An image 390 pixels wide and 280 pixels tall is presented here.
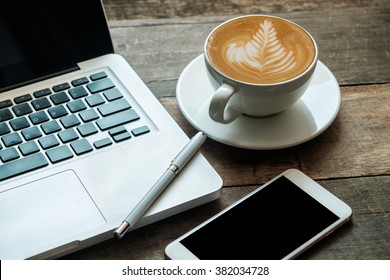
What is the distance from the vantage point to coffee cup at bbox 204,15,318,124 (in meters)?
0.68

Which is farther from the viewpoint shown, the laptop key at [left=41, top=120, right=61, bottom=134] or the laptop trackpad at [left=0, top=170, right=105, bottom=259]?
the laptop key at [left=41, top=120, right=61, bottom=134]

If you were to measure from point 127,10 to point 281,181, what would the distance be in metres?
0.44

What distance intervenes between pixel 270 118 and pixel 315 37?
0.73ft

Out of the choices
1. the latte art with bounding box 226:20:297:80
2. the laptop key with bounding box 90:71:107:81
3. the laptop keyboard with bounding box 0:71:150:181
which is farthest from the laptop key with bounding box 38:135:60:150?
the latte art with bounding box 226:20:297:80

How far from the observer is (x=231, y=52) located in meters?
0.73

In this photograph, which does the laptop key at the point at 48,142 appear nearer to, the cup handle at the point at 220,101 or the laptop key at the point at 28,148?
the laptop key at the point at 28,148

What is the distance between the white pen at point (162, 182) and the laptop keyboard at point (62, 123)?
6 cm

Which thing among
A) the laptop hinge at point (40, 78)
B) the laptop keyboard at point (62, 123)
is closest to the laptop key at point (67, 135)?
the laptop keyboard at point (62, 123)

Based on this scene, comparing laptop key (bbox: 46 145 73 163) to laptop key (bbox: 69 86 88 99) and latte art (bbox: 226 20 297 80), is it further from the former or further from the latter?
latte art (bbox: 226 20 297 80)

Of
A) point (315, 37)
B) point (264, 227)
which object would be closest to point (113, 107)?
point (264, 227)

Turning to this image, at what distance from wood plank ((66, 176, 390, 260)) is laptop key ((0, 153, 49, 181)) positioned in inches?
4.5

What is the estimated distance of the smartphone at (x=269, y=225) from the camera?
0.60 metres

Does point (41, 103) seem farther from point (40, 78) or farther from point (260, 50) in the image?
point (260, 50)
